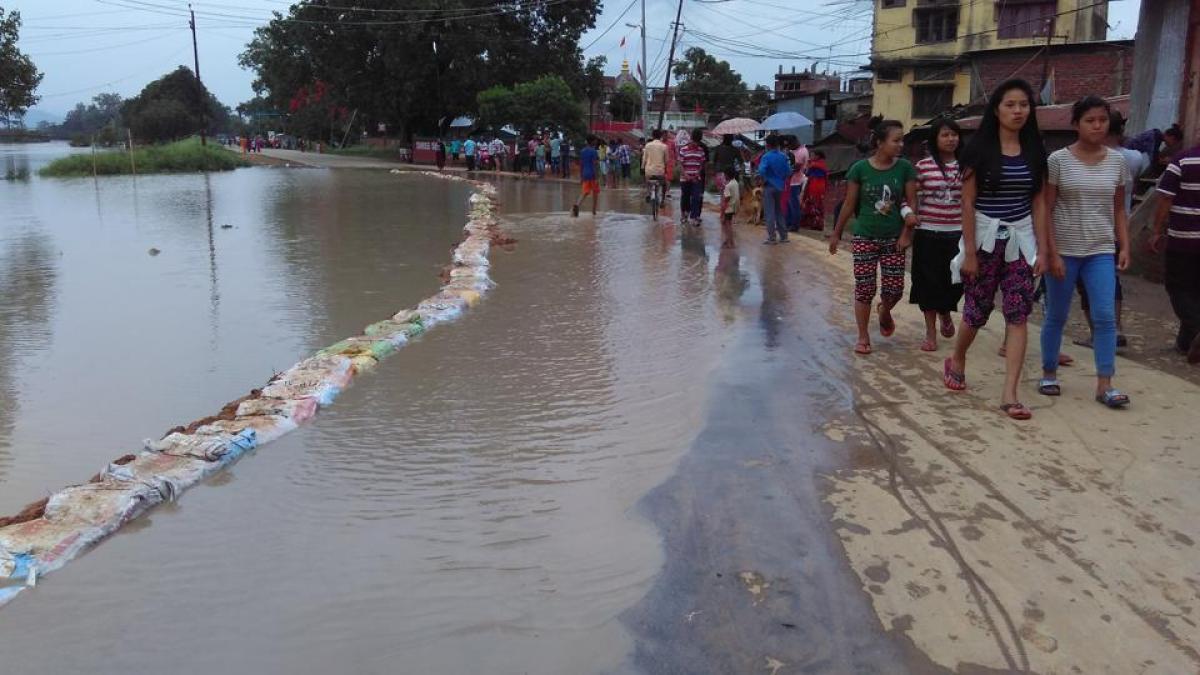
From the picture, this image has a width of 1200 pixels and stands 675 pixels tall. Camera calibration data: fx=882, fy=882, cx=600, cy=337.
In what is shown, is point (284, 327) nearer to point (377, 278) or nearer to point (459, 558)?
point (377, 278)

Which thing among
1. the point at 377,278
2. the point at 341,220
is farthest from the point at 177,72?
the point at 377,278

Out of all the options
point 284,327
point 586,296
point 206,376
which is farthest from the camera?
point 586,296

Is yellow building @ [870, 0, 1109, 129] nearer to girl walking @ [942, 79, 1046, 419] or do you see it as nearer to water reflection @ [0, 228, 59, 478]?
water reflection @ [0, 228, 59, 478]

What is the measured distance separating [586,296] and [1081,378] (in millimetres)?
4327

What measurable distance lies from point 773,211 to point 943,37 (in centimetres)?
3069

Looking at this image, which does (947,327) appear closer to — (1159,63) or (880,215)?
(880,215)

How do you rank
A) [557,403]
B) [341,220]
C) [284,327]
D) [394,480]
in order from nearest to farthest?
[394,480], [557,403], [284,327], [341,220]

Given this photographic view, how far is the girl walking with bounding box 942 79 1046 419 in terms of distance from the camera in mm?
4414

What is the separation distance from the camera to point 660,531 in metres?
3.38

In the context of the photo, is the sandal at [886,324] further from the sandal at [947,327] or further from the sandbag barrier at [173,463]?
the sandbag barrier at [173,463]

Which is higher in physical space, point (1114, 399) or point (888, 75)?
point (888, 75)

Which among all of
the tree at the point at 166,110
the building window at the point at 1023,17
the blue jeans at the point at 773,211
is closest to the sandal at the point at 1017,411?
the blue jeans at the point at 773,211

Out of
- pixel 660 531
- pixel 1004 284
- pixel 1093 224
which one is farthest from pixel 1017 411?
pixel 660 531

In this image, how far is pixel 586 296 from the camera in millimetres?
8227
